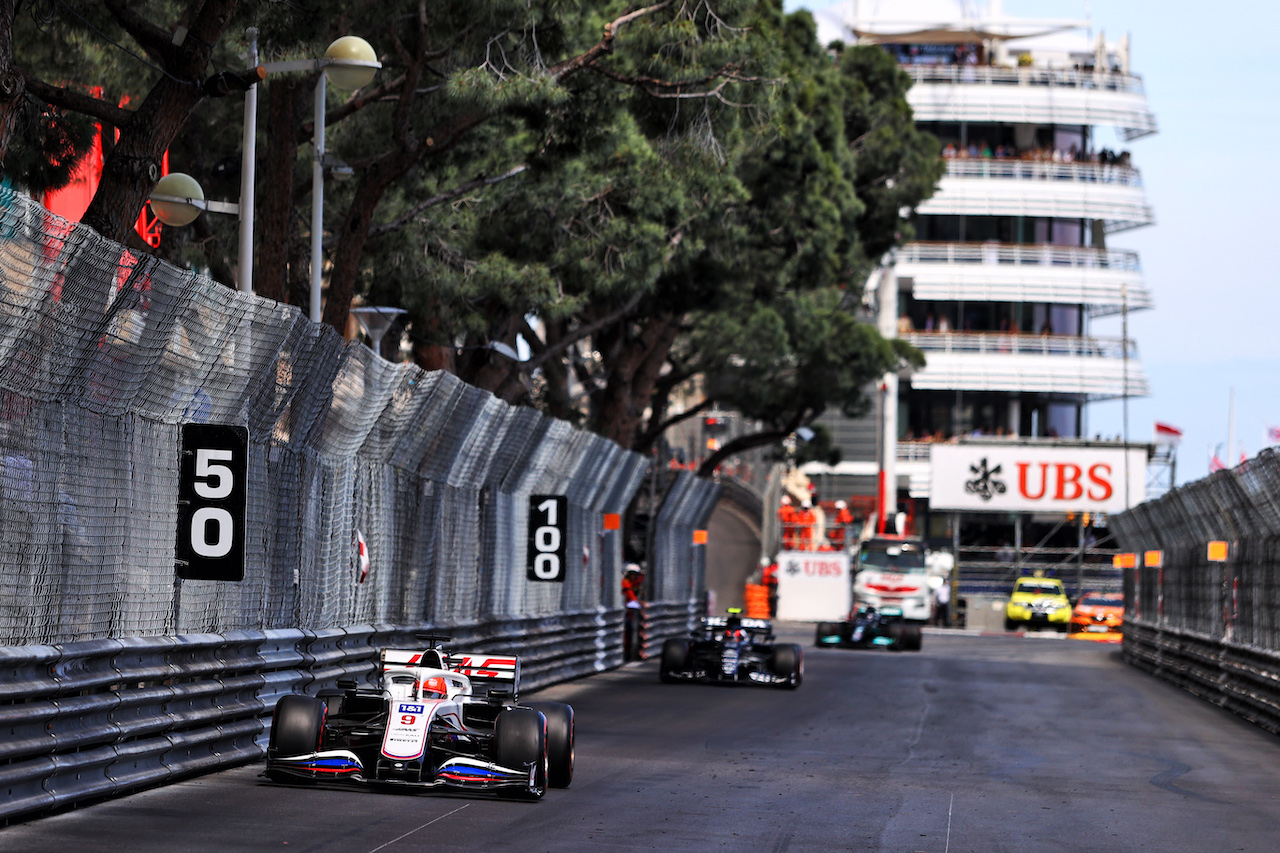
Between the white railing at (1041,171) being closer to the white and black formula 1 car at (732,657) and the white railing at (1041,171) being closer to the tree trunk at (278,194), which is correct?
the white and black formula 1 car at (732,657)

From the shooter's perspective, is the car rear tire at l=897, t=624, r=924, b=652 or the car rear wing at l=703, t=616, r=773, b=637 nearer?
the car rear wing at l=703, t=616, r=773, b=637

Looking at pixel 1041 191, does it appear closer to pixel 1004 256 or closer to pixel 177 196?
pixel 1004 256

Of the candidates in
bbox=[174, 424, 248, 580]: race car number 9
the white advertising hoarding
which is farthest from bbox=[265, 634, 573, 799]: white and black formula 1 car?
the white advertising hoarding

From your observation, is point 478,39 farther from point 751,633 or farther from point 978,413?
point 978,413

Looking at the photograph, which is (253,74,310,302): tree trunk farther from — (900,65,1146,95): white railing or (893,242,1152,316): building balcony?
(900,65,1146,95): white railing

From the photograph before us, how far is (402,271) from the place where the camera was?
23.5m

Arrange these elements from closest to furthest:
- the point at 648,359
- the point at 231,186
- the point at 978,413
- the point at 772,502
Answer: the point at 231,186
the point at 648,359
the point at 772,502
the point at 978,413

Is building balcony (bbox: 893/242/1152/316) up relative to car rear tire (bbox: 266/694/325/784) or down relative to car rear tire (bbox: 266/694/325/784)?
up

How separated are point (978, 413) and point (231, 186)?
59381 millimetres

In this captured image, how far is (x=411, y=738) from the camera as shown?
10203 mm

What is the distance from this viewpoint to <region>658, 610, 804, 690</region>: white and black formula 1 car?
22.4 metres

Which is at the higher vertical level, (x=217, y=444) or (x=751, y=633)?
(x=217, y=444)

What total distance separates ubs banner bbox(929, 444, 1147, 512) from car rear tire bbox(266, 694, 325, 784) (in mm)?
48162

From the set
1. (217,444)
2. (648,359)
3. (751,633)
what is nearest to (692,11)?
(751,633)
